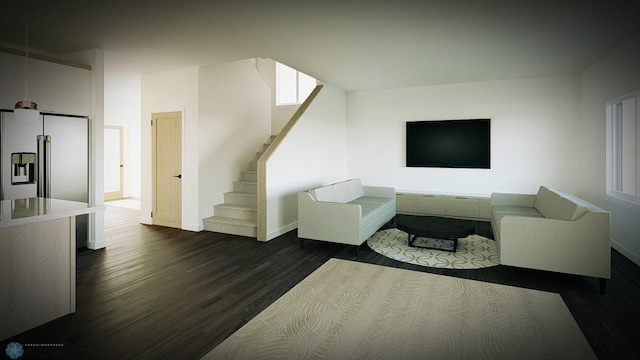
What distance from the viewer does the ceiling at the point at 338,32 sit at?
10.2 feet

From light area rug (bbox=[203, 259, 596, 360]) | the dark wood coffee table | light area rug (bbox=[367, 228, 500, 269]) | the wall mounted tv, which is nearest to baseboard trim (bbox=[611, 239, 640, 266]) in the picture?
light area rug (bbox=[367, 228, 500, 269])

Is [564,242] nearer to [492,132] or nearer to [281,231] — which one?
[281,231]

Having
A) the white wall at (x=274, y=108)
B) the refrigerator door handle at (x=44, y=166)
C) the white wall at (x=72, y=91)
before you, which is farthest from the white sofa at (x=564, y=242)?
the white wall at (x=274, y=108)

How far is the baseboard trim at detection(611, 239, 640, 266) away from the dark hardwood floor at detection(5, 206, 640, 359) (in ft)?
0.20

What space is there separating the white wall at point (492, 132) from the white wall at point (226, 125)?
2.18 metres

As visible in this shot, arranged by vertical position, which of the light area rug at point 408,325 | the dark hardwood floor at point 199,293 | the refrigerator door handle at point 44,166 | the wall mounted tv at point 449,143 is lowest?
the dark hardwood floor at point 199,293

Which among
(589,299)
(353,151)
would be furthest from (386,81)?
(589,299)

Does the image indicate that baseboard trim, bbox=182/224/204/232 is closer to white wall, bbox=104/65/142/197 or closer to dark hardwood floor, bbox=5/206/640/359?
dark hardwood floor, bbox=5/206/640/359

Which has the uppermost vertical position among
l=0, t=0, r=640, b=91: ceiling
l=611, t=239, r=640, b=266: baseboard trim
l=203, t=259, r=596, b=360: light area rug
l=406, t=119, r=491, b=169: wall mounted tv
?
l=0, t=0, r=640, b=91: ceiling

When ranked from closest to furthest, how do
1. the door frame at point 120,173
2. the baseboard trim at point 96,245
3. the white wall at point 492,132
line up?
the baseboard trim at point 96,245, the white wall at point 492,132, the door frame at point 120,173

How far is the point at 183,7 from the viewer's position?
3.11m

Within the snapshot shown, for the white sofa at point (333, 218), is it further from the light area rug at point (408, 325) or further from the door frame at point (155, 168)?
the light area rug at point (408, 325)

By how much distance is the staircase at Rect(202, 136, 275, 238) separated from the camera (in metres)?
5.29

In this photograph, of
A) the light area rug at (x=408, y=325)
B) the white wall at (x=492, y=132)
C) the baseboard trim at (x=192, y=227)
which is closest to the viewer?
the light area rug at (x=408, y=325)
